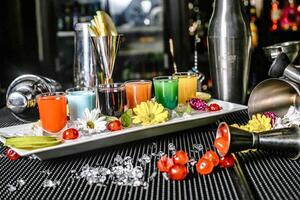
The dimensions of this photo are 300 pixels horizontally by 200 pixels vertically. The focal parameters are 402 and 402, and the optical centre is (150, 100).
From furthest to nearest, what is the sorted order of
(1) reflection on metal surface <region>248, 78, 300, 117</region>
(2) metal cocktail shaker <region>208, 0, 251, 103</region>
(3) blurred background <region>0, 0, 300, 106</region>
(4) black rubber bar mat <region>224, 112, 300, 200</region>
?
(3) blurred background <region>0, 0, 300, 106</region> → (2) metal cocktail shaker <region>208, 0, 251, 103</region> → (1) reflection on metal surface <region>248, 78, 300, 117</region> → (4) black rubber bar mat <region>224, 112, 300, 200</region>

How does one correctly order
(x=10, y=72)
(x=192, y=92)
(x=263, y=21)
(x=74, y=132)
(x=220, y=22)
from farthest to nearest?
(x=263, y=21), (x=10, y=72), (x=220, y=22), (x=192, y=92), (x=74, y=132)

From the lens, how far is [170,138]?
120cm

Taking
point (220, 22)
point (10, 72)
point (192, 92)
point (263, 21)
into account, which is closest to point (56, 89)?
point (192, 92)

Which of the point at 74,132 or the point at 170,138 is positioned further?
the point at 170,138

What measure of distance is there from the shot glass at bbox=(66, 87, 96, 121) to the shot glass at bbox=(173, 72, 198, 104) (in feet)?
1.11

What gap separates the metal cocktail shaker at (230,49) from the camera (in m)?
1.55

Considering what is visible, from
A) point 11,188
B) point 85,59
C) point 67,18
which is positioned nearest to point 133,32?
point 67,18

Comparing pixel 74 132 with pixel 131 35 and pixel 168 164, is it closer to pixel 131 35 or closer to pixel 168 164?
pixel 168 164

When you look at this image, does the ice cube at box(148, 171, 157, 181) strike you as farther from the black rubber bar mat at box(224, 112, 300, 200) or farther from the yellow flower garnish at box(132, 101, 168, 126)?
the yellow flower garnish at box(132, 101, 168, 126)

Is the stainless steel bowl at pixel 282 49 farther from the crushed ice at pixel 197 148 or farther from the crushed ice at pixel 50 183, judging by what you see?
the crushed ice at pixel 50 183

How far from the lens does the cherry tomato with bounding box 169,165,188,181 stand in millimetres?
828

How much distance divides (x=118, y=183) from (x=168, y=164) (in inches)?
4.5

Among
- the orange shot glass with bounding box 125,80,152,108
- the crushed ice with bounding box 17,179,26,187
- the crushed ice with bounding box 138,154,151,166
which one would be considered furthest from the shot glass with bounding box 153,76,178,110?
the crushed ice with bounding box 17,179,26,187

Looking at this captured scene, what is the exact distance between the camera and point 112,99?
1.22 metres
